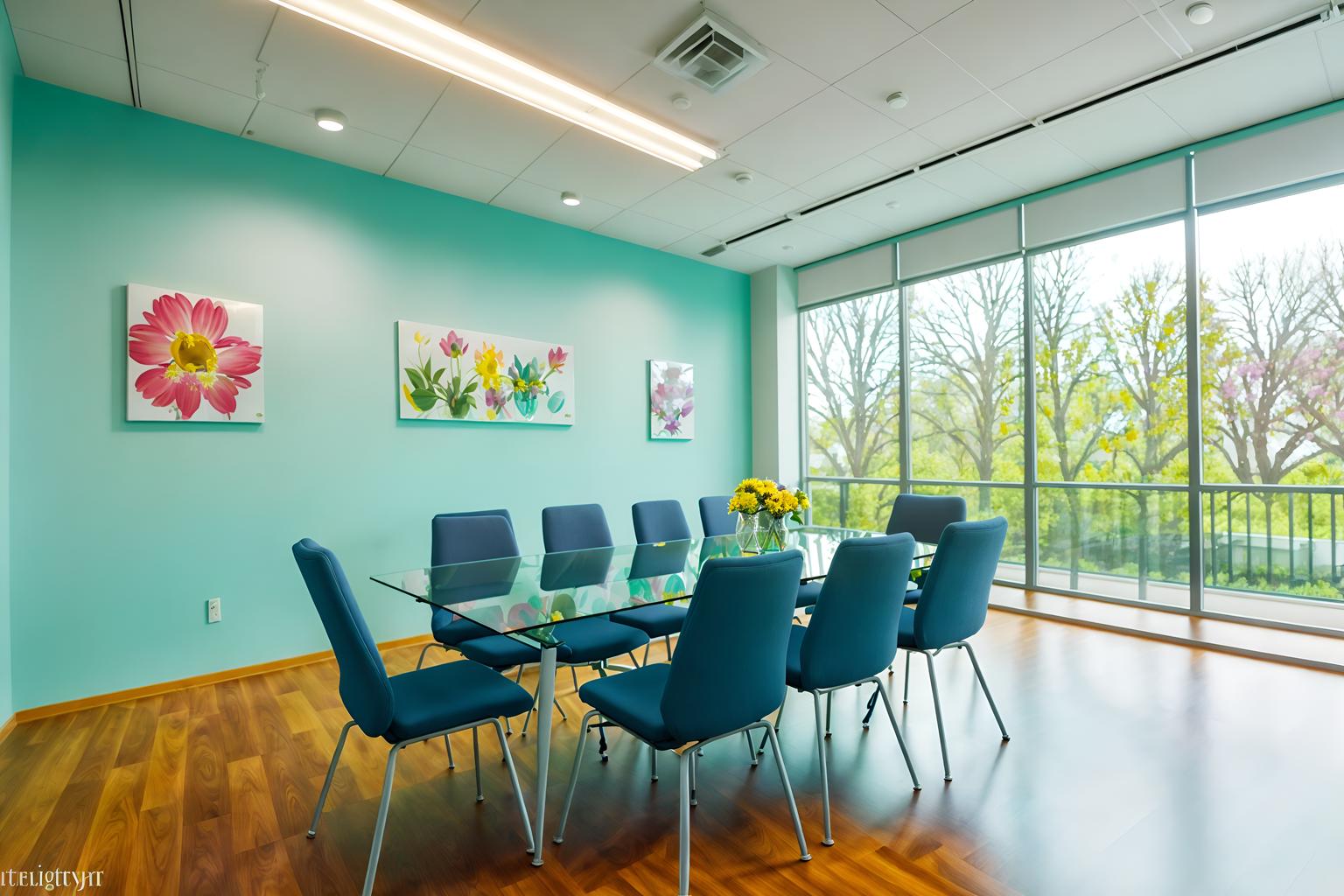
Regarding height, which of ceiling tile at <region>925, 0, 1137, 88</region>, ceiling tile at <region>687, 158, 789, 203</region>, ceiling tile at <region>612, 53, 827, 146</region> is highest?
ceiling tile at <region>925, 0, 1137, 88</region>

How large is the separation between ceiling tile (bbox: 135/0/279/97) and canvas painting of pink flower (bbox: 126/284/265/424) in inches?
43.9

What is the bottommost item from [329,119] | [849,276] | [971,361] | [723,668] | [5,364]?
[723,668]

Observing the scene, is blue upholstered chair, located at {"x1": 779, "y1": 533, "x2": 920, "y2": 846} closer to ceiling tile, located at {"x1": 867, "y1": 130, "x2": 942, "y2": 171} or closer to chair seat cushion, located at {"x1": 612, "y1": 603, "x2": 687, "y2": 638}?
chair seat cushion, located at {"x1": 612, "y1": 603, "x2": 687, "y2": 638}

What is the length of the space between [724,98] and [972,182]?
221cm

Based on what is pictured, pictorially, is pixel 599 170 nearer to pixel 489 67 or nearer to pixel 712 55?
pixel 489 67

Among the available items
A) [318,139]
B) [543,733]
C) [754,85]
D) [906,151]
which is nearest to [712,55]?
[754,85]

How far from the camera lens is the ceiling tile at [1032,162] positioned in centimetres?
408

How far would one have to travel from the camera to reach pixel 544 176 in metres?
4.36

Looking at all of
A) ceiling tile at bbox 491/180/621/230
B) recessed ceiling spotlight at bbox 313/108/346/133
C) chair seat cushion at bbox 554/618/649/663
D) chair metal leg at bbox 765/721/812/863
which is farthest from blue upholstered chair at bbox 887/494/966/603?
recessed ceiling spotlight at bbox 313/108/346/133

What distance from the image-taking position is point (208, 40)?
2.90 m

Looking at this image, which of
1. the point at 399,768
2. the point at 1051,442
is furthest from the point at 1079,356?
the point at 399,768

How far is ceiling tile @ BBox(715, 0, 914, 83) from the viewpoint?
9.08 ft

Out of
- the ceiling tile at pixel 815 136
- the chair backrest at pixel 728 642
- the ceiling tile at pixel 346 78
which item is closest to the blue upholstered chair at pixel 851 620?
the chair backrest at pixel 728 642

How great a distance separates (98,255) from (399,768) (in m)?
2.99
